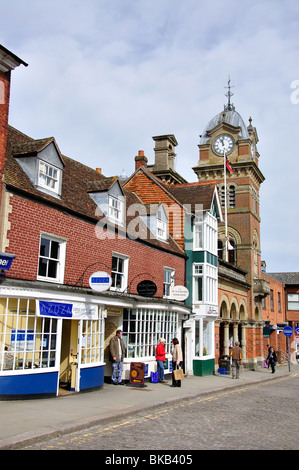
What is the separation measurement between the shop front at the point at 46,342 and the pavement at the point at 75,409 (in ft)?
1.47

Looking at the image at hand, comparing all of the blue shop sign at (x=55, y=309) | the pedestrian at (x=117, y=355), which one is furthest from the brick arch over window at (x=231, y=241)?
the blue shop sign at (x=55, y=309)

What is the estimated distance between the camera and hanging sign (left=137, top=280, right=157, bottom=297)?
17.9 meters

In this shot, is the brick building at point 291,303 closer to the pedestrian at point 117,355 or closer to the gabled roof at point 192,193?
the gabled roof at point 192,193

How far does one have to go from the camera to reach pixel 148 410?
1166 centimetres

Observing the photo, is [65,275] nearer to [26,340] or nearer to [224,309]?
[26,340]

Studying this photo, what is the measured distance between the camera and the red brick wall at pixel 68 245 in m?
12.9

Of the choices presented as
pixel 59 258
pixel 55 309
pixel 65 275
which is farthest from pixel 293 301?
pixel 55 309

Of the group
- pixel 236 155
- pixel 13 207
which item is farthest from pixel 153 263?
pixel 236 155

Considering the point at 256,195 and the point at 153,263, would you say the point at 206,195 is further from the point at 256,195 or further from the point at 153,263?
the point at 256,195

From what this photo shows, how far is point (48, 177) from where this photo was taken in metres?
14.9

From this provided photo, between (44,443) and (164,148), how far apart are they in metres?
27.0

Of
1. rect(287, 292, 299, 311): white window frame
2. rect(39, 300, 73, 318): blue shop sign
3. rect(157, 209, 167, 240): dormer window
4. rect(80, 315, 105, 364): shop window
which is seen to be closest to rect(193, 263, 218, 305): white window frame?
rect(157, 209, 167, 240): dormer window

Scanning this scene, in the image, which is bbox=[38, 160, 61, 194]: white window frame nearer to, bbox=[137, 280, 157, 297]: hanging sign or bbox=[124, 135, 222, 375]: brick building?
bbox=[137, 280, 157, 297]: hanging sign
